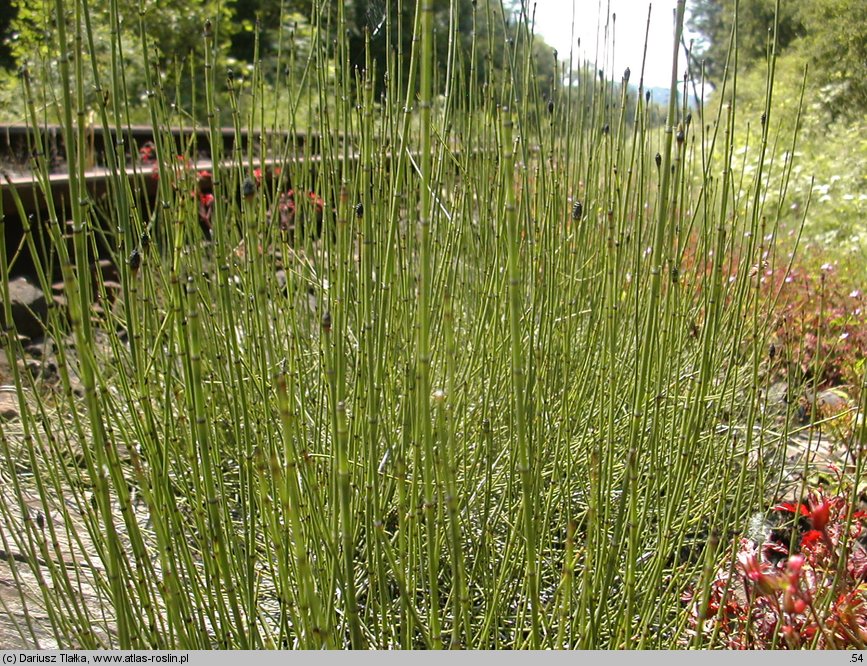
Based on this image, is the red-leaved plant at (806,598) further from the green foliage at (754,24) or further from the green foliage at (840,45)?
the green foliage at (840,45)

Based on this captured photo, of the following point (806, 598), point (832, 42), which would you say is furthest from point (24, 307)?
point (832, 42)

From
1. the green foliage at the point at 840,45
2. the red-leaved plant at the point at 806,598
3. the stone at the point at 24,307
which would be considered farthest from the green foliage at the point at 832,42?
the stone at the point at 24,307

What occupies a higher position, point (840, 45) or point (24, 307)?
point (840, 45)

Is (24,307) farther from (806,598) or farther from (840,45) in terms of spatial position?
(840,45)

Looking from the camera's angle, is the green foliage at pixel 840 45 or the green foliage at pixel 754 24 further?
the green foliage at pixel 754 24

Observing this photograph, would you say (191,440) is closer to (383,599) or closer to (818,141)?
(383,599)

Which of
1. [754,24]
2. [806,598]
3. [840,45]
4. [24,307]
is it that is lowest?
[24,307]

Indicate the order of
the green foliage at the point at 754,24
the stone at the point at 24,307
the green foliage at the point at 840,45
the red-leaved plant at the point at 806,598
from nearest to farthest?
the red-leaved plant at the point at 806,598 → the stone at the point at 24,307 → the green foliage at the point at 840,45 → the green foliage at the point at 754,24

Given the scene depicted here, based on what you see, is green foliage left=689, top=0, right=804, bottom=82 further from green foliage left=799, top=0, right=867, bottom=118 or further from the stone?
the stone

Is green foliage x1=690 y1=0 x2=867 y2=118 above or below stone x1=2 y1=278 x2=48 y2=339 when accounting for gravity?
above

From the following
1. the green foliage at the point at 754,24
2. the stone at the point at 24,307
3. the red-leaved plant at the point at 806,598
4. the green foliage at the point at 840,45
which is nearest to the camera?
the red-leaved plant at the point at 806,598

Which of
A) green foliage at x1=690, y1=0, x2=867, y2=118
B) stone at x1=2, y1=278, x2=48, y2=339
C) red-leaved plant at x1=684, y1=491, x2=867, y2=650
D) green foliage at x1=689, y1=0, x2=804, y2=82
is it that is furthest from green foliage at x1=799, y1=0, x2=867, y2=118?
stone at x1=2, y1=278, x2=48, y2=339
